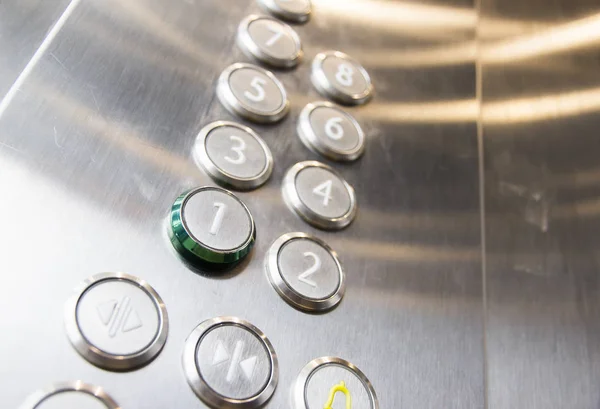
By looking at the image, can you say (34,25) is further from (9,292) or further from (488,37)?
(488,37)

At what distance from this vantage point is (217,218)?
0.99 feet

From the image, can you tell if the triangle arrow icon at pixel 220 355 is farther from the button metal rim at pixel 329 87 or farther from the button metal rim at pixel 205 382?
the button metal rim at pixel 329 87

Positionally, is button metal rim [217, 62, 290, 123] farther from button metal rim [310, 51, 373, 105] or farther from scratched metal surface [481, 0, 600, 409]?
scratched metal surface [481, 0, 600, 409]

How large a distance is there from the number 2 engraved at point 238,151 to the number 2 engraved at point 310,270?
0.22 feet

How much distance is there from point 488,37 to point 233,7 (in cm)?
28

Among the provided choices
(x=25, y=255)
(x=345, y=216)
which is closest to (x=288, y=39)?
(x=345, y=216)

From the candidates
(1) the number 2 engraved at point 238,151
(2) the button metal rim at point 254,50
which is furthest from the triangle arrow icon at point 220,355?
(2) the button metal rim at point 254,50

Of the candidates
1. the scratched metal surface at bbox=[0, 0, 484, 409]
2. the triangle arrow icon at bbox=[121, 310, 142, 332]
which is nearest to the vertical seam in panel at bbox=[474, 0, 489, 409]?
the scratched metal surface at bbox=[0, 0, 484, 409]

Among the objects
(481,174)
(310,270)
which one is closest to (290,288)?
(310,270)

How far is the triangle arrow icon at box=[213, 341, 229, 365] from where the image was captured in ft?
0.87

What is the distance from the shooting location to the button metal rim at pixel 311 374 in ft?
0.90

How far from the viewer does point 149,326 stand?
0.26 m

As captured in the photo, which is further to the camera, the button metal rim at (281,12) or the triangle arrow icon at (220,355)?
the button metal rim at (281,12)

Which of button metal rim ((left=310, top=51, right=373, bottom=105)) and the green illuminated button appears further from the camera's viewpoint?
button metal rim ((left=310, top=51, right=373, bottom=105))
